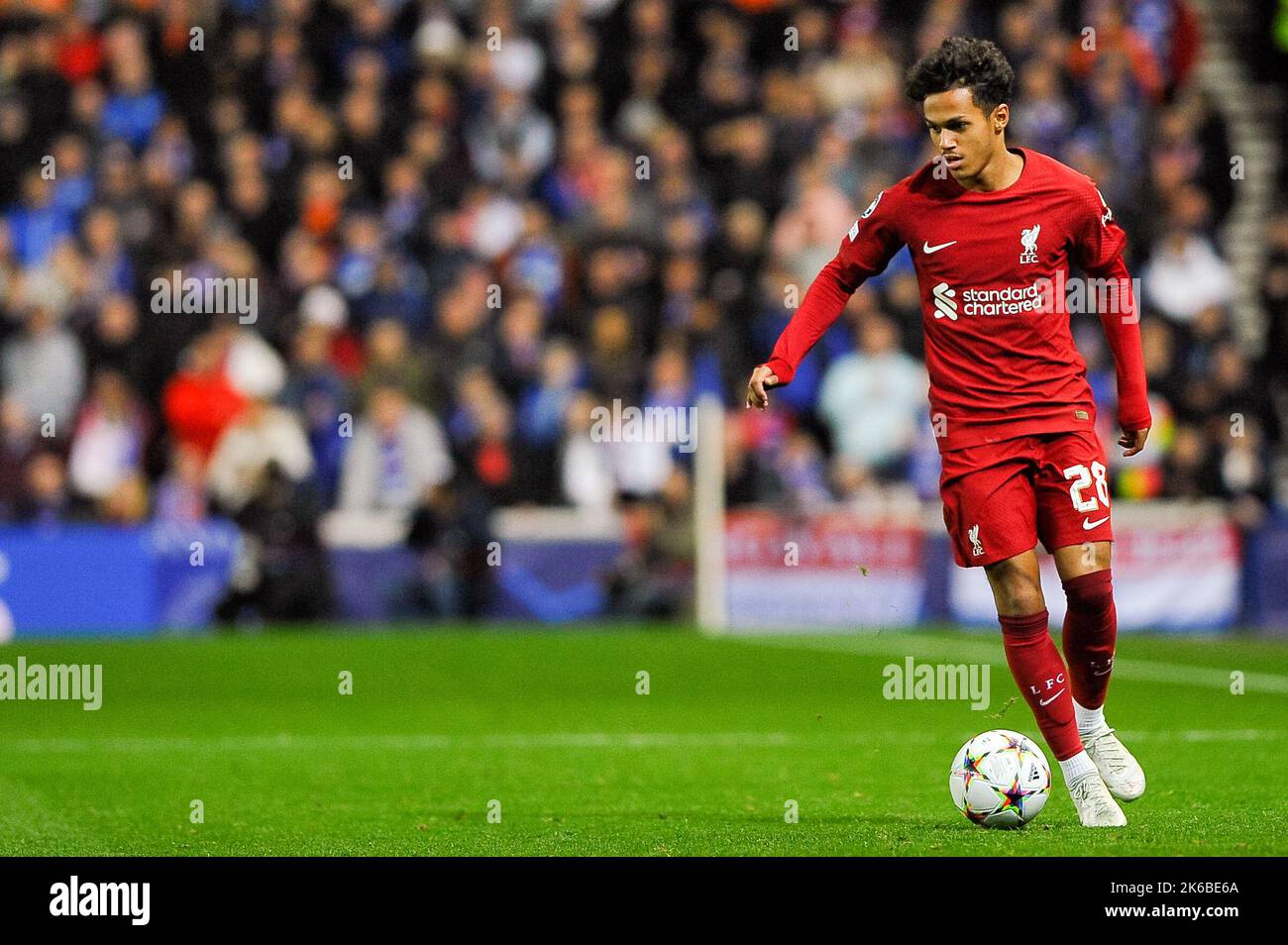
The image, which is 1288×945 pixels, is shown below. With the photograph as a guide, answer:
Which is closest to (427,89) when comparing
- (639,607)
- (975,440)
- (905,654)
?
(639,607)

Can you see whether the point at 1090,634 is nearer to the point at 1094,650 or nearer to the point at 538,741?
the point at 1094,650

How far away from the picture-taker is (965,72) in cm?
736

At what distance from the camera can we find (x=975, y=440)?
7.59m

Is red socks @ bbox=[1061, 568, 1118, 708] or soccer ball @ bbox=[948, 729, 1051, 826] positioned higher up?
red socks @ bbox=[1061, 568, 1118, 708]

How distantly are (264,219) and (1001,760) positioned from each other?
44.3 feet

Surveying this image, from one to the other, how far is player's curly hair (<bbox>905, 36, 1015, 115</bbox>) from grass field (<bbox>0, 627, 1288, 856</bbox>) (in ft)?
7.86

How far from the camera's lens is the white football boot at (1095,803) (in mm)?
7340

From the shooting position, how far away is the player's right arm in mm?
7728
